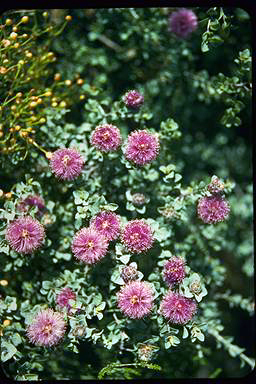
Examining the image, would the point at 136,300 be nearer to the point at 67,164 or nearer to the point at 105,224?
the point at 105,224

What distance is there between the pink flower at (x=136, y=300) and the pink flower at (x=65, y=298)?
6.3 inches

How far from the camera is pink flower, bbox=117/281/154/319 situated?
1049 mm

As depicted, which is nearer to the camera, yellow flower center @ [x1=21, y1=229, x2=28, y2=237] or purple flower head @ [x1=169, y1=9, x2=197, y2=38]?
yellow flower center @ [x1=21, y1=229, x2=28, y2=237]

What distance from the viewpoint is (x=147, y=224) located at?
1135 millimetres

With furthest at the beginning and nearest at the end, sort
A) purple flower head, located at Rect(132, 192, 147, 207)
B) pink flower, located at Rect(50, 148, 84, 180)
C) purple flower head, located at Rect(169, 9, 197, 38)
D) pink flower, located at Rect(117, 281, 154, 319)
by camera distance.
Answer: purple flower head, located at Rect(169, 9, 197, 38) < purple flower head, located at Rect(132, 192, 147, 207) < pink flower, located at Rect(50, 148, 84, 180) < pink flower, located at Rect(117, 281, 154, 319)

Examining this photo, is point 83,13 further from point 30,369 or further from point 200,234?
point 30,369

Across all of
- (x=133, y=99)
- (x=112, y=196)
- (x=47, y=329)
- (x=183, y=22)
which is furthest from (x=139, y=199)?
(x=183, y=22)

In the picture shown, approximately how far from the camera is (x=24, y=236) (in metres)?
1.11

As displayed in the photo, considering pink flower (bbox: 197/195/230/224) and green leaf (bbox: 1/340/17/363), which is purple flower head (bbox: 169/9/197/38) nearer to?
pink flower (bbox: 197/195/230/224)

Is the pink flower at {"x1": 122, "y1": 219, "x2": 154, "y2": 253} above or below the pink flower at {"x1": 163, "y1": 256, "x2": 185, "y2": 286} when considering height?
above

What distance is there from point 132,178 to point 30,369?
570mm

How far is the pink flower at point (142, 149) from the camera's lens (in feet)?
3.73

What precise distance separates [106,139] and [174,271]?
1.15ft

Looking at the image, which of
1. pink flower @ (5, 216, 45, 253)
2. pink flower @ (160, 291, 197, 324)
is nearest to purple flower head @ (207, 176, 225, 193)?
pink flower @ (160, 291, 197, 324)
